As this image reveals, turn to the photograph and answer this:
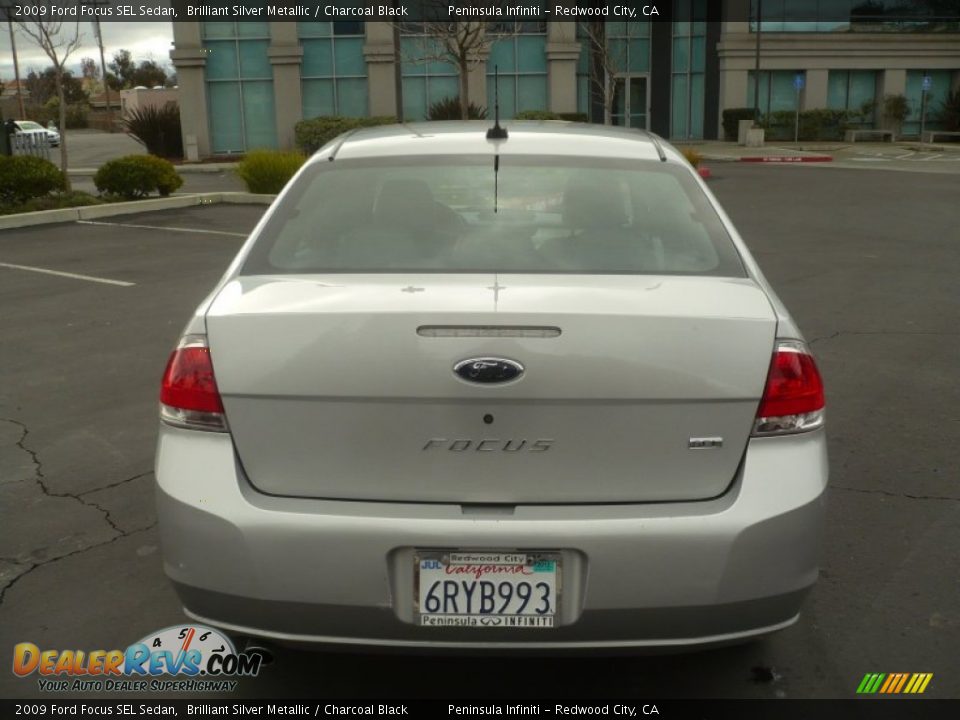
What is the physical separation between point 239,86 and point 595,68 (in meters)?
13.4

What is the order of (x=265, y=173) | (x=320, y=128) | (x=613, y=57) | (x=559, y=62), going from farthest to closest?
(x=613, y=57) < (x=559, y=62) < (x=320, y=128) < (x=265, y=173)

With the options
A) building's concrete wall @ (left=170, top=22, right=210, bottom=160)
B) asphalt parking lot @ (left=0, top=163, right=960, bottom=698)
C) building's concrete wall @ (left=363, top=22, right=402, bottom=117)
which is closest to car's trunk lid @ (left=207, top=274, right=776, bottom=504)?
asphalt parking lot @ (left=0, top=163, right=960, bottom=698)

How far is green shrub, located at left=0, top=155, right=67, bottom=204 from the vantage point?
17406 mm

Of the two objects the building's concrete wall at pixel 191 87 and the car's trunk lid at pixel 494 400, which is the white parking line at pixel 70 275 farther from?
the building's concrete wall at pixel 191 87

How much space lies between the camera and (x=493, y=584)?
8.75 feet

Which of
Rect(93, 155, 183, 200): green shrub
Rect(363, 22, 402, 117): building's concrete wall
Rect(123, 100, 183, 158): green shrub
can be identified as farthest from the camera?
Rect(123, 100, 183, 158): green shrub

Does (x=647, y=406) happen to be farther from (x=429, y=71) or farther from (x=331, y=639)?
(x=429, y=71)

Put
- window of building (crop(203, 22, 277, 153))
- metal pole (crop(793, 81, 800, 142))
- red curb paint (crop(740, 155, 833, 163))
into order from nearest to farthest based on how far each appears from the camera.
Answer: red curb paint (crop(740, 155, 833, 163)) < window of building (crop(203, 22, 277, 153)) < metal pole (crop(793, 81, 800, 142))

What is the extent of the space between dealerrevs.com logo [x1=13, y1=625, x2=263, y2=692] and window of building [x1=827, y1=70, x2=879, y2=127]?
4474 centimetres

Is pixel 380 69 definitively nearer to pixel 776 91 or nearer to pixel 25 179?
pixel 776 91

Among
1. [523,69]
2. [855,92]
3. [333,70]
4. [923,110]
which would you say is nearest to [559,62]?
[523,69]

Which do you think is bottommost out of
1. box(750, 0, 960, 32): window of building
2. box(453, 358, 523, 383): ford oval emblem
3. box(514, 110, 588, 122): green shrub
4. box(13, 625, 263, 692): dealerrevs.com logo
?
box(13, 625, 263, 692): dealerrevs.com logo

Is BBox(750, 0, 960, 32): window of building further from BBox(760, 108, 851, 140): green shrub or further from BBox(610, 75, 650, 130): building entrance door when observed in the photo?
BBox(610, 75, 650, 130): building entrance door

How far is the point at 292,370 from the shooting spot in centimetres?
272
